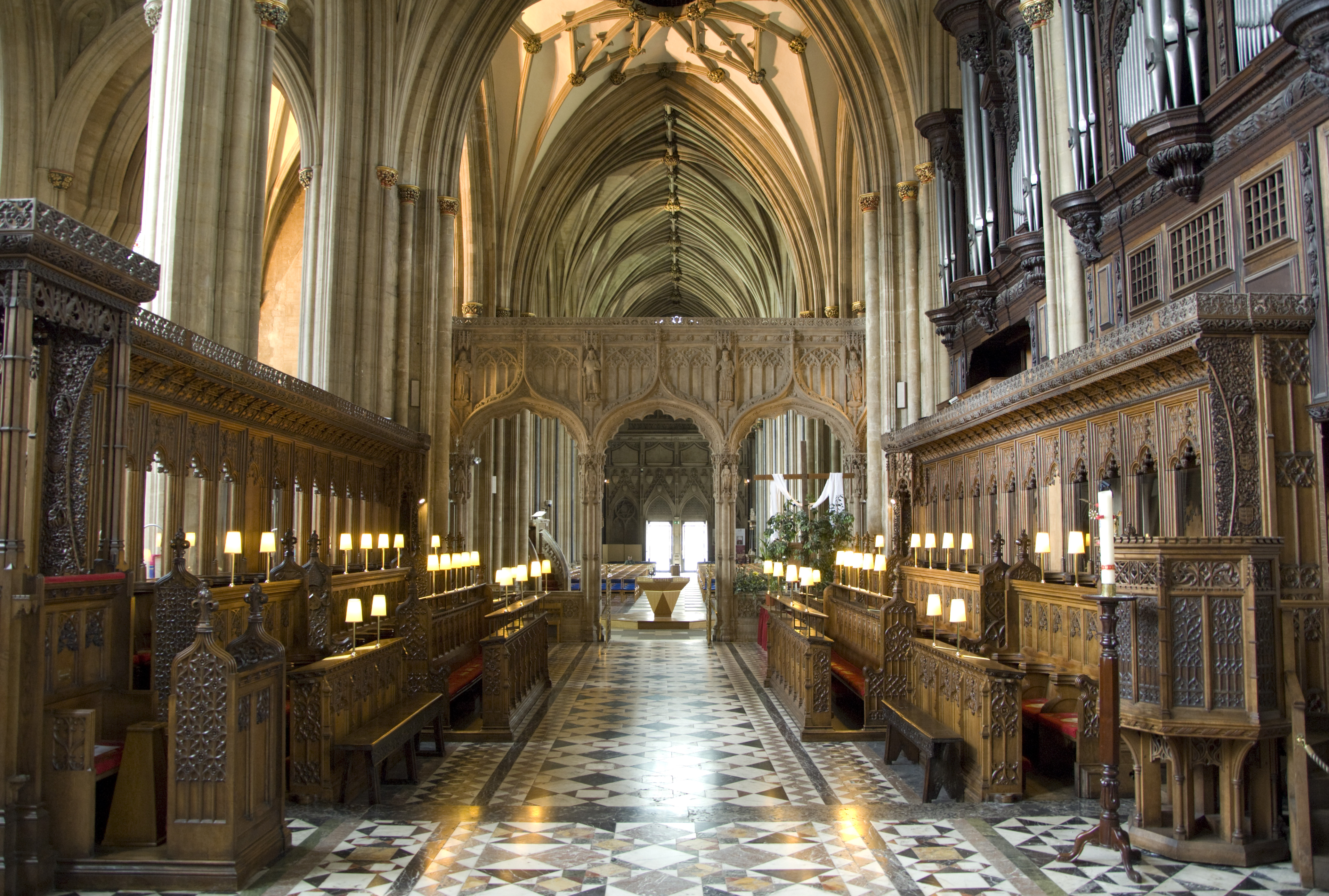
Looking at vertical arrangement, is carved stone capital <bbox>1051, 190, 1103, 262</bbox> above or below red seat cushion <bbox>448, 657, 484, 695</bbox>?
above

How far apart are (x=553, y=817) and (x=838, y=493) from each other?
15778mm

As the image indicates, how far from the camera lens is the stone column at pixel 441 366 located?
18.4m

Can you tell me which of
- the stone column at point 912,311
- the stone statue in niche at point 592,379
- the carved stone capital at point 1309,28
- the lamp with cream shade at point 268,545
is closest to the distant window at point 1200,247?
the carved stone capital at point 1309,28

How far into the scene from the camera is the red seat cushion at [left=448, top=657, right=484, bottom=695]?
1033cm

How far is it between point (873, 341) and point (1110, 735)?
554 inches

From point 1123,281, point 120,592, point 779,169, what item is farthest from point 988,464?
point 779,169

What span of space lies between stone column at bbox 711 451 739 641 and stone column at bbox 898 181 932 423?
9.97ft

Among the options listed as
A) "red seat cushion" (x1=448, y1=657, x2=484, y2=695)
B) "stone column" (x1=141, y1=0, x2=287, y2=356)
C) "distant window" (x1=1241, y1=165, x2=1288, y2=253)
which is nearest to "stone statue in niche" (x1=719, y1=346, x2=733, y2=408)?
"red seat cushion" (x1=448, y1=657, x2=484, y2=695)

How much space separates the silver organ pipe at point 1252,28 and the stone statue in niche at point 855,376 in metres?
12.2

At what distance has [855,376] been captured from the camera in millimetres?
20312

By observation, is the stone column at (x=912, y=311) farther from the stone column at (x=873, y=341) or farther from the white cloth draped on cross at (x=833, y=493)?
the white cloth draped on cross at (x=833, y=493)

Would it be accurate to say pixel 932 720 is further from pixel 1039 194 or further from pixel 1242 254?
pixel 1039 194

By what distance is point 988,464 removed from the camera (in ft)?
43.3

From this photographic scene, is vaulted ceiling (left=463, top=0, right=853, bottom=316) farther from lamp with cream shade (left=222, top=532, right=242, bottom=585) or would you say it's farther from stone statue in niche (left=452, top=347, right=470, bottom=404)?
lamp with cream shade (left=222, top=532, right=242, bottom=585)
